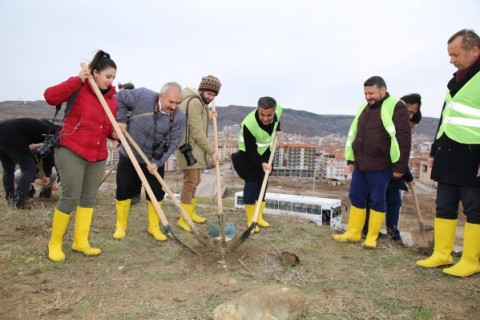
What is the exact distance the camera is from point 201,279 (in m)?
3.05

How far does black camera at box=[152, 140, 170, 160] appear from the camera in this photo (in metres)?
4.09

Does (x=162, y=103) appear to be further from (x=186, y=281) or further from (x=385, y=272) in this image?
(x=385, y=272)

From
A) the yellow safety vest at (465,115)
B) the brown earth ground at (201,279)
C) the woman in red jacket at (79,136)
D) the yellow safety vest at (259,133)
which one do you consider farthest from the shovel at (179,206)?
the yellow safety vest at (465,115)

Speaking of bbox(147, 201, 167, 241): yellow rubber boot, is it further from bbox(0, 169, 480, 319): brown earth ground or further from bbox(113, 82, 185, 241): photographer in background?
bbox(113, 82, 185, 241): photographer in background

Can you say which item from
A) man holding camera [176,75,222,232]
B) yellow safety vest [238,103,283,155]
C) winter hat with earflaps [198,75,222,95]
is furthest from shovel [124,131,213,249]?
yellow safety vest [238,103,283,155]

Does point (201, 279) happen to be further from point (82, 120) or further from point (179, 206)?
point (82, 120)

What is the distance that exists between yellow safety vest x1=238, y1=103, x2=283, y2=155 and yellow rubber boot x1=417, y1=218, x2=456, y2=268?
7.87ft

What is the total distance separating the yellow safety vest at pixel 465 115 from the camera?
312cm

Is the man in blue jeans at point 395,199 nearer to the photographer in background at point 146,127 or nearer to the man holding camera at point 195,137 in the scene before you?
the man holding camera at point 195,137

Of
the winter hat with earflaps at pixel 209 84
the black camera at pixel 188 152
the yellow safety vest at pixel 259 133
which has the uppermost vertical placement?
the winter hat with earflaps at pixel 209 84

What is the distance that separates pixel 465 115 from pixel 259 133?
Result: 249 cm

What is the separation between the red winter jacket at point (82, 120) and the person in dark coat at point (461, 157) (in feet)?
11.3

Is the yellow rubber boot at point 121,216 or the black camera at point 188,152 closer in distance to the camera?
the yellow rubber boot at point 121,216

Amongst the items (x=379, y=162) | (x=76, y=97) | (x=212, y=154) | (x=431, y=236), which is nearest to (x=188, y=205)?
(x=212, y=154)
